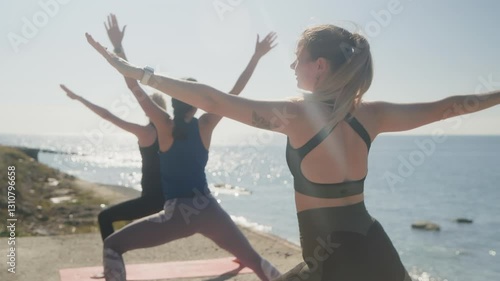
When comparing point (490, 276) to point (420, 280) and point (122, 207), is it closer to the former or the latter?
point (420, 280)

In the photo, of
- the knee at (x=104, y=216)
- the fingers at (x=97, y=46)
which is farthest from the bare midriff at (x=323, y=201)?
the knee at (x=104, y=216)

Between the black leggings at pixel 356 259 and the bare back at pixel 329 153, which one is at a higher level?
the bare back at pixel 329 153

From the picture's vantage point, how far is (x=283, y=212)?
4256 centimetres

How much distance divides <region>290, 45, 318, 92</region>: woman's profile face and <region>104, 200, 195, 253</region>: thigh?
2.46 meters

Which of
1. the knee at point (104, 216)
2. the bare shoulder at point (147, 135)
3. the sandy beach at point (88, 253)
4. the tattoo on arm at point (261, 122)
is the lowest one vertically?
the sandy beach at point (88, 253)

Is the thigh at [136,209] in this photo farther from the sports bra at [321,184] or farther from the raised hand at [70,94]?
the sports bra at [321,184]

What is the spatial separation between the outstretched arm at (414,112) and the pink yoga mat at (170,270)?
488cm

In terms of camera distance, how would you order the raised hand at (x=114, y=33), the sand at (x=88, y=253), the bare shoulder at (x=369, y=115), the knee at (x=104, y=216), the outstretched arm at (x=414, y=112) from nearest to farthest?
the bare shoulder at (x=369, y=115) → the outstretched arm at (x=414, y=112) → the raised hand at (x=114, y=33) → the knee at (x=104, y=216) → the sand at (x=88, y=253)

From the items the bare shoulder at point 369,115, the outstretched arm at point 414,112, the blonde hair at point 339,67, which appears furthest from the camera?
the outstretched arm at point 414,112

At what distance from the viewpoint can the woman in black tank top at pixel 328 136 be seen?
2.46 meters

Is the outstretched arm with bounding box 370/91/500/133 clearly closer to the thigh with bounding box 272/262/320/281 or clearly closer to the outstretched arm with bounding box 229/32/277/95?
the thigh with bounding box 272/262/320/281

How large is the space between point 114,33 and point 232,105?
2.34m

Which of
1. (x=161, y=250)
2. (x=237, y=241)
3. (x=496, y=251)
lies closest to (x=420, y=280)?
(x=496, y=251)

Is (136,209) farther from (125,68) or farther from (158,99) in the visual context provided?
(125,68)
